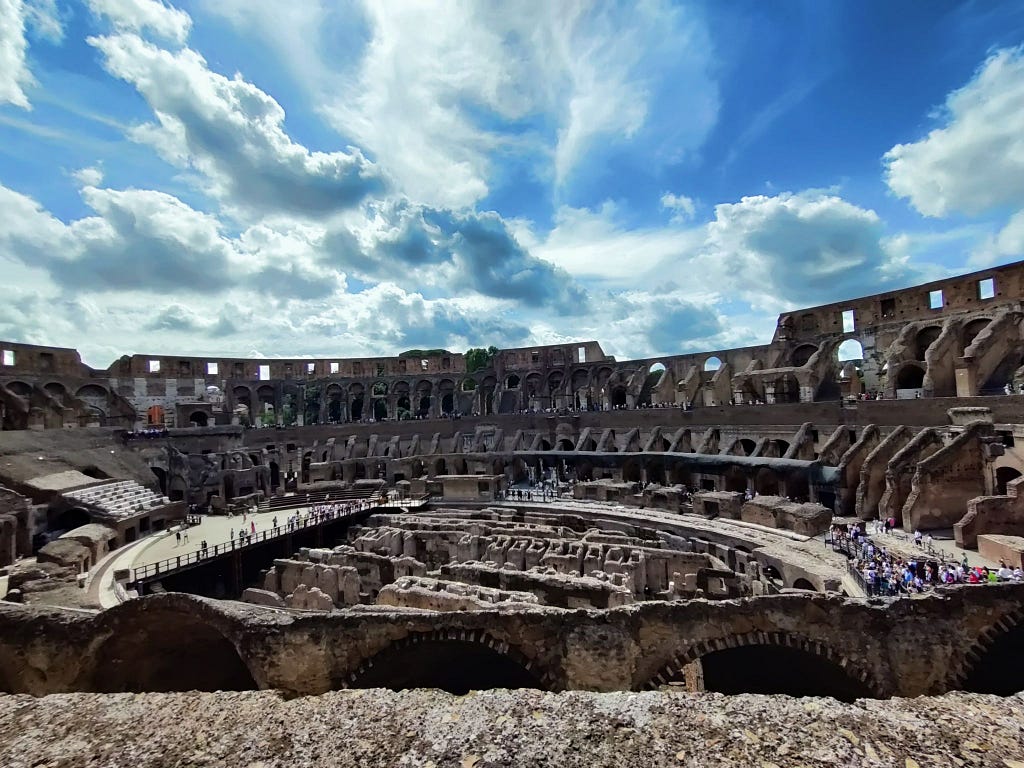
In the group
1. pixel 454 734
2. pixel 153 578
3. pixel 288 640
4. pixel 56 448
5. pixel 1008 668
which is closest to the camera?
pixel 454 734

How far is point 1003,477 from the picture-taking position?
1969 centimetres

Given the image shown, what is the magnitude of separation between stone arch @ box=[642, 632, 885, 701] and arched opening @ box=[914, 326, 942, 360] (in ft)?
91.2

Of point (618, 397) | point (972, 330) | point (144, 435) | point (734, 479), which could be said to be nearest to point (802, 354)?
point (972, 330)

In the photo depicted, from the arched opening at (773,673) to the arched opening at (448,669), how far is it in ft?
18.0

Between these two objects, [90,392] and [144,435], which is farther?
[90,392]

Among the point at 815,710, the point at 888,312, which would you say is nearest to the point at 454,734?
the point at 815,710

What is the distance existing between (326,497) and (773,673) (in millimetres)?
30857

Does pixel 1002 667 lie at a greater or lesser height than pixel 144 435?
lesser

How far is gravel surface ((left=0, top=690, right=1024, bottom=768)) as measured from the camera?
5.36 metres

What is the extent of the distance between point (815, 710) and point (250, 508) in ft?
116

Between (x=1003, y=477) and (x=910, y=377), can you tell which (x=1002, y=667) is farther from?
(x=910, y=377)

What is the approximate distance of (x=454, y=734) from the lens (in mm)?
5848

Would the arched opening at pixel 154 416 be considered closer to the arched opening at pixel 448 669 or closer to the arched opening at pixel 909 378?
the arched opening at pixel 448 669

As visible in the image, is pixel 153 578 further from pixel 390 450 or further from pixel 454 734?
pixel 390 450
